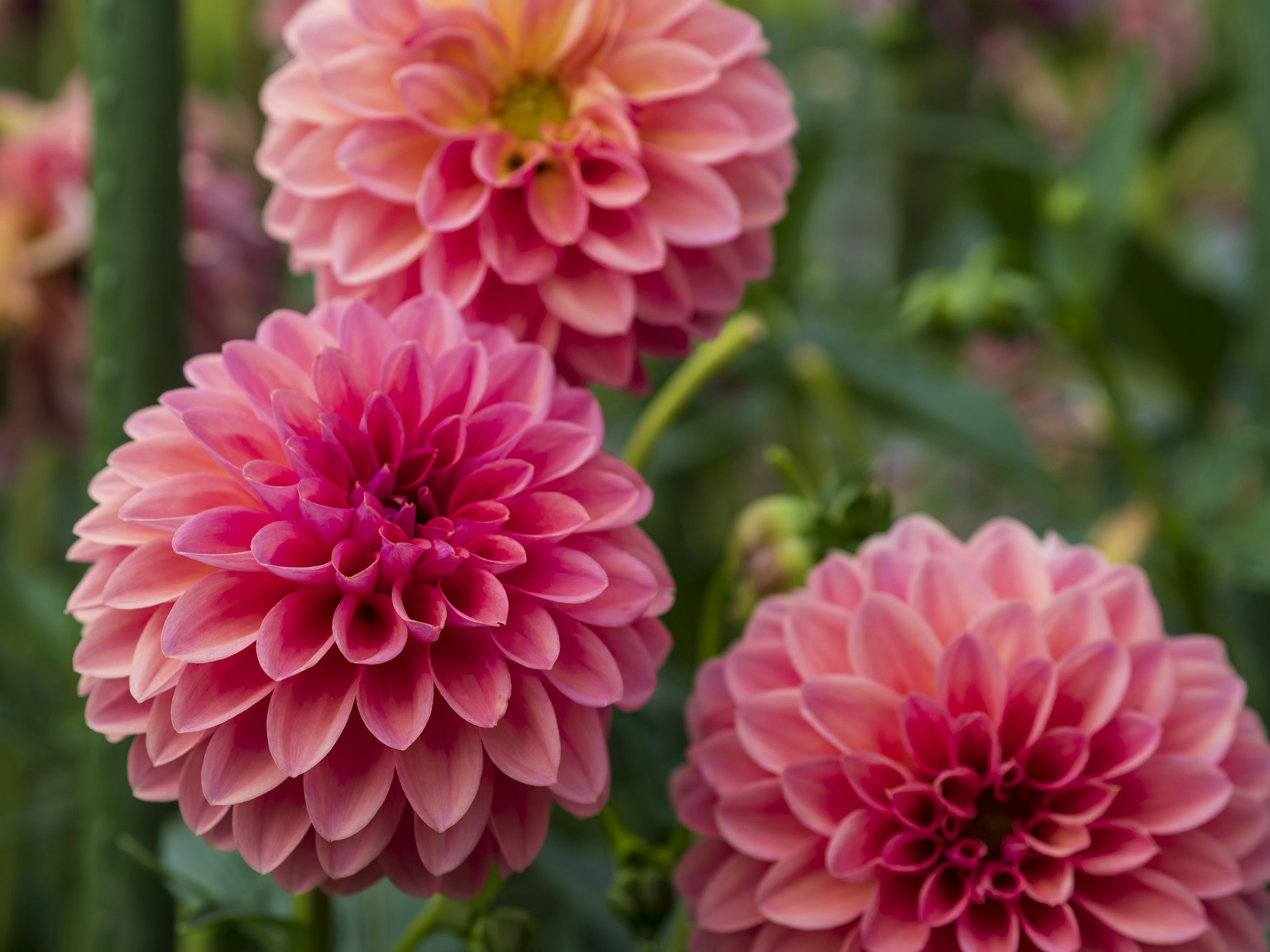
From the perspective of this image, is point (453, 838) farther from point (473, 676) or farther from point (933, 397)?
point (933, 397)

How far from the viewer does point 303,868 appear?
8.2 inches

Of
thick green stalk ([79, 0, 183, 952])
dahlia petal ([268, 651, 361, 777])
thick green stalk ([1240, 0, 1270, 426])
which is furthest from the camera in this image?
thick green stalk ([1240, 0, 1270, 426])

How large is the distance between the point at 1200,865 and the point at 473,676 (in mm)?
152

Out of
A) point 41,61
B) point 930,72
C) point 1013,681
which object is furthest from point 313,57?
point 41,61

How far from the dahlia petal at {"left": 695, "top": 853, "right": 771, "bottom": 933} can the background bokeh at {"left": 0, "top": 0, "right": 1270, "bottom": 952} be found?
58 mm

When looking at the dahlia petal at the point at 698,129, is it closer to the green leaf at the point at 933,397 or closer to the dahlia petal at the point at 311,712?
the dahlia petal at the point at 311,712

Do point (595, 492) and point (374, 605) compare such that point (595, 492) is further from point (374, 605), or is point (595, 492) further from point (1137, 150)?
point (1137, 150)

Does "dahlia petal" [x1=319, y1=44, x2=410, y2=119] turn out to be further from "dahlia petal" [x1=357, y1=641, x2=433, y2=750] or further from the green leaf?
the green leaf

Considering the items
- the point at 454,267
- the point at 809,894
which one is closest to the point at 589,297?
the point at 454,267

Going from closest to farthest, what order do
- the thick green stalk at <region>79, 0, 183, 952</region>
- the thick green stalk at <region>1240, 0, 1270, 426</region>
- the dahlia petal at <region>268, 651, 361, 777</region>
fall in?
the dahlia petal at <region>268, 651, 361, 777</region>
the thick green stalk at <region>79, 0, 183, 952</region>
the thick green stalk at <region>1240, 0, 1270, 426</region>

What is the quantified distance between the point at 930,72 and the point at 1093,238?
0.35m

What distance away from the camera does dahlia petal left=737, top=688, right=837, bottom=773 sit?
0.81 ft

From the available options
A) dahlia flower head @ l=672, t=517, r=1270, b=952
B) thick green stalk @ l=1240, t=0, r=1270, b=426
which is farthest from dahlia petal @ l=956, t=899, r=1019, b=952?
thick green stalk @ l=1240, t=0, r=1270, b=426

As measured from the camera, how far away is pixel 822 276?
1.91ft
